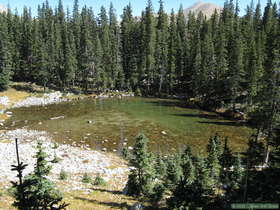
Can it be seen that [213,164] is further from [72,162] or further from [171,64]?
[171,64]

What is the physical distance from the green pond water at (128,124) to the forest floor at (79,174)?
4193mm

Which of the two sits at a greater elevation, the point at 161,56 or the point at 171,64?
the point at 161,56

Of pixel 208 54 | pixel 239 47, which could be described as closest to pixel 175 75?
pixel 208 54

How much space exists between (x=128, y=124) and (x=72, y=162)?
21.0 meters

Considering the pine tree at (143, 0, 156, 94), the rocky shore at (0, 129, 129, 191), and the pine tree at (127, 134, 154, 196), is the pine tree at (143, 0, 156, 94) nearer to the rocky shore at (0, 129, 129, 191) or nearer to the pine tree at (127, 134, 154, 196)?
the rocky shore at (0, 129, 129, 191)

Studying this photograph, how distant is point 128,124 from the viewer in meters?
50.5

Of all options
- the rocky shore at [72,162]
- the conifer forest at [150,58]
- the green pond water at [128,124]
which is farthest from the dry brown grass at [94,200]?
the conifer forest at [150,58]

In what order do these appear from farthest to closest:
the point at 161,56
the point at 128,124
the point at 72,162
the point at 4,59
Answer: the point at 161,56 → the point at 4,59 → the point at 128,124 → the point at 72,162

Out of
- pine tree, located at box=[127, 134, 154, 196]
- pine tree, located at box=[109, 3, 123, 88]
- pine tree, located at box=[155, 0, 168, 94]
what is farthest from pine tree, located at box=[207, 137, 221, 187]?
pine tree, located at box=[109, 3, 123, 88]

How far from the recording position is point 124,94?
281ft

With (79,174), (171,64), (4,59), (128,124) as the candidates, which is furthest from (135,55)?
(79,174)

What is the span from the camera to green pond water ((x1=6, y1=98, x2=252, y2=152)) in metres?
40.3

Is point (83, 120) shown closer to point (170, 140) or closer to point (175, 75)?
point (170, 140)

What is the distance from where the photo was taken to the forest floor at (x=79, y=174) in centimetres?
1850
